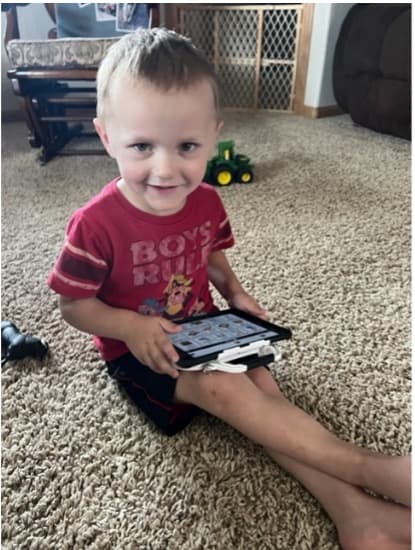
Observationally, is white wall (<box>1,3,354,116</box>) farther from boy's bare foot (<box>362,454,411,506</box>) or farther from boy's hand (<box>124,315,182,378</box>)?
boy's bare foot (<box>362,454,411,506</box>)

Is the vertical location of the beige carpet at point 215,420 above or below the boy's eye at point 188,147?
below

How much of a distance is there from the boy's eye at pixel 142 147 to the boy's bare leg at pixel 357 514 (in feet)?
1.20

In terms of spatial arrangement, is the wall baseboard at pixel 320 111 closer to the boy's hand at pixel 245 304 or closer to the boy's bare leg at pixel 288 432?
the boy's hand at pixel 245 304

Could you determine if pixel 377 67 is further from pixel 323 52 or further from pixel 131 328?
pixel 131 328

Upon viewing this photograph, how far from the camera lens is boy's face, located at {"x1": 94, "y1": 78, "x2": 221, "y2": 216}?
497 millimetres

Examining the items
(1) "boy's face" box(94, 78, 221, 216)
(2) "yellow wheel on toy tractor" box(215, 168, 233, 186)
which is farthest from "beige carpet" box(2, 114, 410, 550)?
(1) "boy's face" box(94, 78, 221, 216)

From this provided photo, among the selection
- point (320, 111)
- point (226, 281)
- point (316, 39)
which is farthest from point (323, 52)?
point (226, 281)

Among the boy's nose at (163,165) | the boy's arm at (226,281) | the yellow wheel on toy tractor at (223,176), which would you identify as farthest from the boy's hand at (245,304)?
the yellow wheel on toy tractor at (223,176)

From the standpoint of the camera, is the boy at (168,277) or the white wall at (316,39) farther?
the white wall at (316,39)

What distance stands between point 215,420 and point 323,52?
2016 millimetres

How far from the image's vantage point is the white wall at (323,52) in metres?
2.14

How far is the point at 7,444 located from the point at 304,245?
0.71 meters

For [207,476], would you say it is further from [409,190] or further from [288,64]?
[288,64]

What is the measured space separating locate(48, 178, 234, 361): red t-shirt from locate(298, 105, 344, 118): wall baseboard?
Answer: 1.80 meters
